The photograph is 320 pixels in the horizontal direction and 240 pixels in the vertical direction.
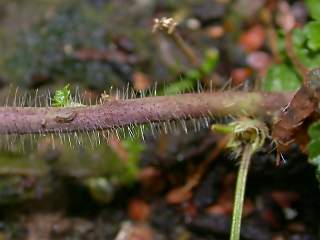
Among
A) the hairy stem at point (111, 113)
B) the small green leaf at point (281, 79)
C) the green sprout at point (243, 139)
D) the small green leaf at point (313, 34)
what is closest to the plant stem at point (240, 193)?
the green sprout at point (243, 139)

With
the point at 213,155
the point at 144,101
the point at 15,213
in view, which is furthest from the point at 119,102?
the point at 15,213

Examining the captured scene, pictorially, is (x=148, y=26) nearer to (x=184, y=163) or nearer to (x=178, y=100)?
(x=184, y=163)

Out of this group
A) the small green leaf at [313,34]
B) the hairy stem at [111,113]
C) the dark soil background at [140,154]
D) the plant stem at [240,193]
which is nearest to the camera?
the hairy stem at [111,113]

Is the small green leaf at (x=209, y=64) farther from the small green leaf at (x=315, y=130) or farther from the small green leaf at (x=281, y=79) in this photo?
the small green leaf at (x=315, y=130)

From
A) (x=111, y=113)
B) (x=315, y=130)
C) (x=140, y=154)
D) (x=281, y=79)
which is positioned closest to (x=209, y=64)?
(x=281, y=79)

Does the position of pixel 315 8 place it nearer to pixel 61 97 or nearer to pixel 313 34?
pixel 313 34

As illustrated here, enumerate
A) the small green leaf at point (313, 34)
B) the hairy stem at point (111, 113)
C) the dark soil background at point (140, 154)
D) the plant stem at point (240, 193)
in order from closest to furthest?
the hairy stem at point (111, 113), the plant stem at point (240, 193), the small green leaf at point (313, 34), the dark soil background at point (140, 154)

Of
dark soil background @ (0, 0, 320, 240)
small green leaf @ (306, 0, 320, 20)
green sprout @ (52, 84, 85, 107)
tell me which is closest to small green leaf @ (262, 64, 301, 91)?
dark soil background @ (0, 0, 320, 240)
